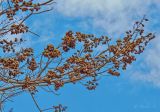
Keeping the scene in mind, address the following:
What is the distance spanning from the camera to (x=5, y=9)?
957 cm

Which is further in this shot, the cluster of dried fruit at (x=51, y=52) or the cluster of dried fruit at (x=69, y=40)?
the cluster of dried fruit at (x=69, y=40)

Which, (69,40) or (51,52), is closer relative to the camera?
(51,52)

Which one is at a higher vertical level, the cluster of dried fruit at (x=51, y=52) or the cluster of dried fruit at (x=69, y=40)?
the cluster of dried fruit at (x=69, y=40)

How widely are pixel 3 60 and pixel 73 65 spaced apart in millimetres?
1502

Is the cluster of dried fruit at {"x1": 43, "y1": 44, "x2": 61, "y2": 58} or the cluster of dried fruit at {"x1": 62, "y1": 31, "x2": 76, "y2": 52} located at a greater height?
the cluster of dried fruit at {"x1": 62, "y1": 31, "x2": 76, "y2": 52}

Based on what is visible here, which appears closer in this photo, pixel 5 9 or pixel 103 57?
pixel 5 9

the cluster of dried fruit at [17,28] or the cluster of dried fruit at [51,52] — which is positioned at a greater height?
the cluster of dried fruit at [17,28]

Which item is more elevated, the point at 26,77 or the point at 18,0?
the point at 18,0

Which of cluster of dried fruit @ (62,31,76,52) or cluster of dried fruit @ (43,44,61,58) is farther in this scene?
cluster of dried fruit @ (62,31,76,52)

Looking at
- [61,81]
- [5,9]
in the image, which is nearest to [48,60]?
[61,81]

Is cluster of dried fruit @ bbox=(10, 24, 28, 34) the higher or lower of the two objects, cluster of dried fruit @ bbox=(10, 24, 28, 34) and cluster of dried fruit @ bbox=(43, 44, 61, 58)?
the higher

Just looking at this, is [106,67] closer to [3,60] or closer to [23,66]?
[23,66]

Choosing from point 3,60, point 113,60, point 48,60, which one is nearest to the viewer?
point 3,60

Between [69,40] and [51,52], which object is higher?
[69,40]
